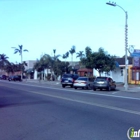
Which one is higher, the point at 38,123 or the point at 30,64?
the point at 30,64

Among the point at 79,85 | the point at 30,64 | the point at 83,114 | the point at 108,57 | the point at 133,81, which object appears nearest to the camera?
the point at 83,114

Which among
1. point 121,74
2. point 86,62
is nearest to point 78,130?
point 86,62

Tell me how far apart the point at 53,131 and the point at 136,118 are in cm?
392

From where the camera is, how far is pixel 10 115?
12.6 meters

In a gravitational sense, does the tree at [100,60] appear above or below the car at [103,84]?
above

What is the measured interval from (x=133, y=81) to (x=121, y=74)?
4.07 m

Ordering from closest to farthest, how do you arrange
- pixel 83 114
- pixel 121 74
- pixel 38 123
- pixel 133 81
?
pixel 38 123, pixel 83 114, pixel 133 81, pixel 121 74

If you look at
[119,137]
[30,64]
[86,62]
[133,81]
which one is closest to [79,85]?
[86,62]

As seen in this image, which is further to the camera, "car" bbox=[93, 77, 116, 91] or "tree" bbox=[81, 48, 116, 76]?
"tree" bbox=[81, 48, 116, 76]

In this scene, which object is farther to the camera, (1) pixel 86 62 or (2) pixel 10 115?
(1) pixel 86 62

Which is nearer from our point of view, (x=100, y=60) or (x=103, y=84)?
(x=103, y=84)

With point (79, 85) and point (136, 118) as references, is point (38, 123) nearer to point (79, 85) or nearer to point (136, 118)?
point (136, 118)

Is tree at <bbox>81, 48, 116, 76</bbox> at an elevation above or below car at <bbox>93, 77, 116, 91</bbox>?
above

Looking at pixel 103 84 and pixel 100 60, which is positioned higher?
pixel 100 60
